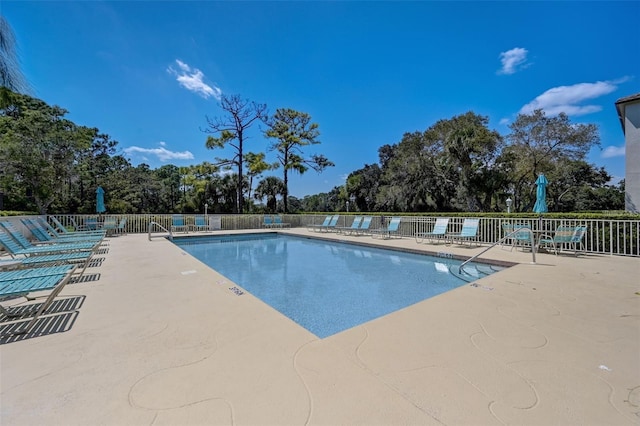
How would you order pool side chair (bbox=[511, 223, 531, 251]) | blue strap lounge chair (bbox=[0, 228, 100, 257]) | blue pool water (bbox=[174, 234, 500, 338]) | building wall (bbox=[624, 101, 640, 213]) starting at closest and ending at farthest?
blue pool water (bbox=[174, 234, 500, 338]), blue strap lounge chair (bbox=[0, 228, 100, 257]), pool side chair (bbox=[511, 223, 531, 251]), building wall (bbox=[624, 101, 640, 213])

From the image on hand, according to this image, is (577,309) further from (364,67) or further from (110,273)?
(364,67)

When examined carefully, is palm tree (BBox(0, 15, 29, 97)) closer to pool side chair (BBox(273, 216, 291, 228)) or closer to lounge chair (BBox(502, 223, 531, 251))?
pool side chair (BBox(273, 216, 291, 228))

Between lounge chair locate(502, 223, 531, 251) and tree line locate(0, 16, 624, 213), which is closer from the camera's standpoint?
lounge chair locate(502, 223, 531, 251)

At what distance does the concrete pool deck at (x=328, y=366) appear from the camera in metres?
1.54

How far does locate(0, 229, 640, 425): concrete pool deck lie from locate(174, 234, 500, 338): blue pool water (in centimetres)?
101

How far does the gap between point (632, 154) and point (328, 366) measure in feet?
56.0

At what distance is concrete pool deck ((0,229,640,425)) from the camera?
5.04 ft

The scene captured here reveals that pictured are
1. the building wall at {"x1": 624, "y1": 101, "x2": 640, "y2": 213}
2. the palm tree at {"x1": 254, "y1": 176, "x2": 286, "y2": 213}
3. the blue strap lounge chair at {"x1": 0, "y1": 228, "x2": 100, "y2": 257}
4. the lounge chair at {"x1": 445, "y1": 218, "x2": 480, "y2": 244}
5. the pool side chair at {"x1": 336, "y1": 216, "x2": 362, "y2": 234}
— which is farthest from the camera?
the palm tree at {"x1": 254, "y1": 176, "x2": 286, "y2": 213}

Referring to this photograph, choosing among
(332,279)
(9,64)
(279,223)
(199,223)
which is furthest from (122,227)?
(332,279)

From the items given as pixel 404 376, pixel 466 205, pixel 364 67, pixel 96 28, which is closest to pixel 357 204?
pixel 466 205

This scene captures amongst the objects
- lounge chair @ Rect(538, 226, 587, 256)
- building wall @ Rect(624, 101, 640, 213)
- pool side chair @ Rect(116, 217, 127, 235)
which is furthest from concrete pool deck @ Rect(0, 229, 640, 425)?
building wall @ Rect(624, 101, 640, 213)

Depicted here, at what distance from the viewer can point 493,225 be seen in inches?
378

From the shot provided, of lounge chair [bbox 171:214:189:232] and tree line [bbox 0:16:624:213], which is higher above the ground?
tree line [bbox 0:16:624:213]

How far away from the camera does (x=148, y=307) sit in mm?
3301
